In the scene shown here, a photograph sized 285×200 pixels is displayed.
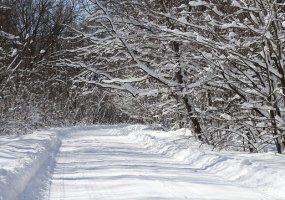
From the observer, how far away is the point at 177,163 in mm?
10312

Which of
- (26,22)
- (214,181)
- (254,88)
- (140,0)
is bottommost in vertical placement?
(214,181)

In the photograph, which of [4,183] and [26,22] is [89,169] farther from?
[26,22]

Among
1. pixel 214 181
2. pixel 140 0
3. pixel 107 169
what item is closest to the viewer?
pixel 214 181

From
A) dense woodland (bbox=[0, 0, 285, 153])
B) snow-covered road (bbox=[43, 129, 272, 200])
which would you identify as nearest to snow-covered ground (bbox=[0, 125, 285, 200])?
snow-covered road (bbox=[43, 129, 272, 200])

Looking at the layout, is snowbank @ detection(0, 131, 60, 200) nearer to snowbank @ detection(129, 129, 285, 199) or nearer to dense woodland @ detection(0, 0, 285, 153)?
dense woodland @ detection(0, 0, 285, 153)

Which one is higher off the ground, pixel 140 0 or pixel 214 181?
pixel 140 0

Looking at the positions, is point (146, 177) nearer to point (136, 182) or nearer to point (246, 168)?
point (136, 182)

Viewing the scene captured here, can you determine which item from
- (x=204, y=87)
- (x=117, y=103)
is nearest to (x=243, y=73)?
(x=204, y=87)

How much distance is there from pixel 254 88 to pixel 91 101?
110 feet

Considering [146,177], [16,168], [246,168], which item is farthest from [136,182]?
[16,168]

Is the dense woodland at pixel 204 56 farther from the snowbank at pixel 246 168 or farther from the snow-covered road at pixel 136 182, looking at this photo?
the snow-covered road at pixel 136 182

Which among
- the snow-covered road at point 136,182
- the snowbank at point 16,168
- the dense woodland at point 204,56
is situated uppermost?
the dense woodland at point 204,56

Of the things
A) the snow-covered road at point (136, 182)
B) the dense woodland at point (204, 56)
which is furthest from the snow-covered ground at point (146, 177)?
the dense woodland at point (204, 56)

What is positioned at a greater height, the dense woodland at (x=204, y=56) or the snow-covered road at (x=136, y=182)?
the dense woodland at (x=204, y=56)
